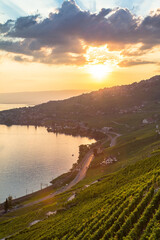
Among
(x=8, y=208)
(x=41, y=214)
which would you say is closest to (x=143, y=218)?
(x=41, y=214)

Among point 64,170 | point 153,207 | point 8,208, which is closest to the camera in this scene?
point 153,207

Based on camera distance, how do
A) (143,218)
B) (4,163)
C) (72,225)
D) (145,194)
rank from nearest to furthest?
(143,218)
(145,194)
(72,225)
(4,163)

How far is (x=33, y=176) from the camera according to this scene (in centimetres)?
16712

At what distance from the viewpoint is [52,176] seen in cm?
16775

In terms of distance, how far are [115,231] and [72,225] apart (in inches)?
588

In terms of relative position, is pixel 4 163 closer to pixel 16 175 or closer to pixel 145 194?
pixel 16 175

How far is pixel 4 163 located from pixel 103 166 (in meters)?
98.4

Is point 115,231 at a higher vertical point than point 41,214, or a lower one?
higher

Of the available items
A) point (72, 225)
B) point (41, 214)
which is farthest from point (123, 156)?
point (72, 225)

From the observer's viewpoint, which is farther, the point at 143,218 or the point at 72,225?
the point at 72,225

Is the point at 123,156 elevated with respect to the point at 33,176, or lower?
elevated

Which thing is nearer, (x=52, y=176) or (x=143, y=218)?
(x=143, y=218)

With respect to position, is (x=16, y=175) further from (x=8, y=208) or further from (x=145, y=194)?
(x=145, y=194)

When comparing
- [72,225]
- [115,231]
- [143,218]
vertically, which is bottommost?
[72,225]
